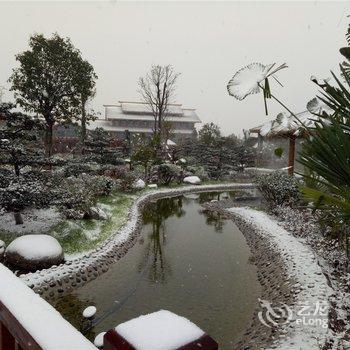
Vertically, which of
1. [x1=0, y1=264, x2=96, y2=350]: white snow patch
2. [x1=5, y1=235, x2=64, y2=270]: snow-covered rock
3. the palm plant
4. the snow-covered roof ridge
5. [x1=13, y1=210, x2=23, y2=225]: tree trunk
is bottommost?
the snow-covered roof ridge

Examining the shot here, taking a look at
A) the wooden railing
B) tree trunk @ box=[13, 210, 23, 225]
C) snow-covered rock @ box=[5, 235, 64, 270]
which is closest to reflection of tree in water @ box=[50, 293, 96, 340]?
snow-covered rock @ box=[5, 235, 64, 270]

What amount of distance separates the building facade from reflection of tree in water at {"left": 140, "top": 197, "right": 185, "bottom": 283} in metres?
28.0

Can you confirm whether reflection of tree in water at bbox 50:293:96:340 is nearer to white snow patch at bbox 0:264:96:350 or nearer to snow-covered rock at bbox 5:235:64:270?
snow-covered rock at bbox 5:235:64:270

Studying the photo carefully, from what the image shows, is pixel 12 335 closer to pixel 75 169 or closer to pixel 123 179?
pixel 75 169

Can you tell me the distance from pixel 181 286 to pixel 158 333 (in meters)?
6.90

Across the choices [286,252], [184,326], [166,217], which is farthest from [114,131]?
[184,326]

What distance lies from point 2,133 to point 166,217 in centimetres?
781

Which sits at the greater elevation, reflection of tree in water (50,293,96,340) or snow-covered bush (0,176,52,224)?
snow-covered bush (0,176,52,224)

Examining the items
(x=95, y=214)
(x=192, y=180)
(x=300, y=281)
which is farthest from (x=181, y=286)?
(x=192, y=180)

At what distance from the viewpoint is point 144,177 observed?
22.0m

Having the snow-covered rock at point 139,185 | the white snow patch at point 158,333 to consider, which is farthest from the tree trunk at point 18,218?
the white snow patch at point 158,333

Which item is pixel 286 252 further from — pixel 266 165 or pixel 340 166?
pixel 266 165

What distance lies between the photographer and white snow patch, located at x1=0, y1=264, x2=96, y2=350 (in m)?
0.88

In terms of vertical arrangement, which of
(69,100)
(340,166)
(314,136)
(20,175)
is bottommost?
(20,175)
